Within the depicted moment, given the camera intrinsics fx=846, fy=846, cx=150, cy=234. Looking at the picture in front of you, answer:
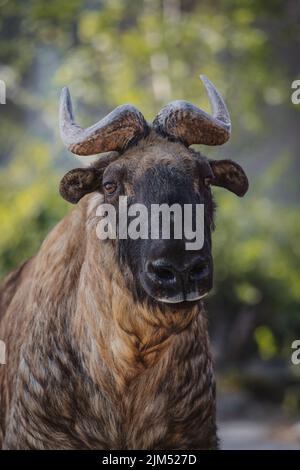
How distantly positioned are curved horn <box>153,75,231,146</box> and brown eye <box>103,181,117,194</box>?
423 mm

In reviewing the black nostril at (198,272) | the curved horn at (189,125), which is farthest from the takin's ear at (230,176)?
the black nostril at (198,272)

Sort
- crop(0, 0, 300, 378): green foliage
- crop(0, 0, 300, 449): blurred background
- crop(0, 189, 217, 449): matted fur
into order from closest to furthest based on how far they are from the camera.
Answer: crop(0, 189, 217, 449): matted fur, crop(0, 0, 300, 449): blurred background, crop(0, 0, 300, 378): green foliage

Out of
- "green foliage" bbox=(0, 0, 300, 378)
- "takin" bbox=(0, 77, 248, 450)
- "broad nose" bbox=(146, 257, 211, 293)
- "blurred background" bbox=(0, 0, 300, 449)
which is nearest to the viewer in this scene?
"broad nose" bbox=(146, 257, 211, 293)

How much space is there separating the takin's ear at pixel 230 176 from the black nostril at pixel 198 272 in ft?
3.20

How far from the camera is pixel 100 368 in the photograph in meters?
4.72

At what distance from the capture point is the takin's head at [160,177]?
159 inches

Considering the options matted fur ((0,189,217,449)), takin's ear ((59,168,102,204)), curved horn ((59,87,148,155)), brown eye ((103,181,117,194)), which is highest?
curved horn ((59,87,148,155))

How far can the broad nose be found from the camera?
4004mm

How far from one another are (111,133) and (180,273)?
987 millimetres

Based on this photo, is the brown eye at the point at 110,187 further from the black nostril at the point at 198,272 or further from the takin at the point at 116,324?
the black nostril at the point at 198,272

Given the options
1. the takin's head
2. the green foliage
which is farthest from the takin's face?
the green foliage

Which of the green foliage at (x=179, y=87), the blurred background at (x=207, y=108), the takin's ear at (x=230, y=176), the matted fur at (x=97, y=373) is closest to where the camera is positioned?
the matted fur at (x=97, y=373)

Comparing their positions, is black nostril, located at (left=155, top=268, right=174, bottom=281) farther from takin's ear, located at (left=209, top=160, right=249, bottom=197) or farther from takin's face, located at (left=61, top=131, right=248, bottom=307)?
takin's ear, located at (left=209, top=160, right=249, bottom=197)
